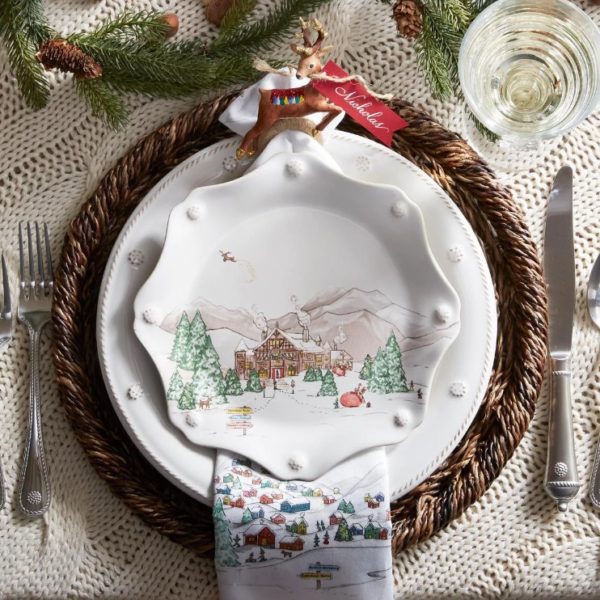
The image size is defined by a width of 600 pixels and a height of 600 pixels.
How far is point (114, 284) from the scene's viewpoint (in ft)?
3.36

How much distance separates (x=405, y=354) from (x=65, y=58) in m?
0.52

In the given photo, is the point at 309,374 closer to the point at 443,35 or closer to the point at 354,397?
the point at 354,397

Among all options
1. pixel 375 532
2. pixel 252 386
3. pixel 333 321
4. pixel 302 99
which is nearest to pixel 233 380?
pixel 252 386

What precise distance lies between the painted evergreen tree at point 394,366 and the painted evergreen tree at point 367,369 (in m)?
0.02

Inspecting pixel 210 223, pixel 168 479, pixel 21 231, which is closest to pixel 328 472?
pixel 168 479

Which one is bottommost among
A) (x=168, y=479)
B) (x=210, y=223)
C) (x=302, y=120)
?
(x=168, y=479)

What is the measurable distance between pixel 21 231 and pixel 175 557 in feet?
1.50

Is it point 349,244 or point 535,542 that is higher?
point 349,244

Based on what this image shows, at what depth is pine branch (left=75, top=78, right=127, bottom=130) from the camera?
3.35 feet

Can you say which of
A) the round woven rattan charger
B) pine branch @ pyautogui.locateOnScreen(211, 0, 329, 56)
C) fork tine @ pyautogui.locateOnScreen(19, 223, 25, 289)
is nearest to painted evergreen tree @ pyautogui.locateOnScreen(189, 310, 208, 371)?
the round woven rattan charger

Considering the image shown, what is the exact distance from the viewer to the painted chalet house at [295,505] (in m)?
0.99

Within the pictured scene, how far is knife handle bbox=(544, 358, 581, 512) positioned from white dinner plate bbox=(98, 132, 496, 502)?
0.35ft

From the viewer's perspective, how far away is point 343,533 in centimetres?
98

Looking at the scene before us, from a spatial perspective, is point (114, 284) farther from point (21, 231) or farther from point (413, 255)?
point (413, 255)
